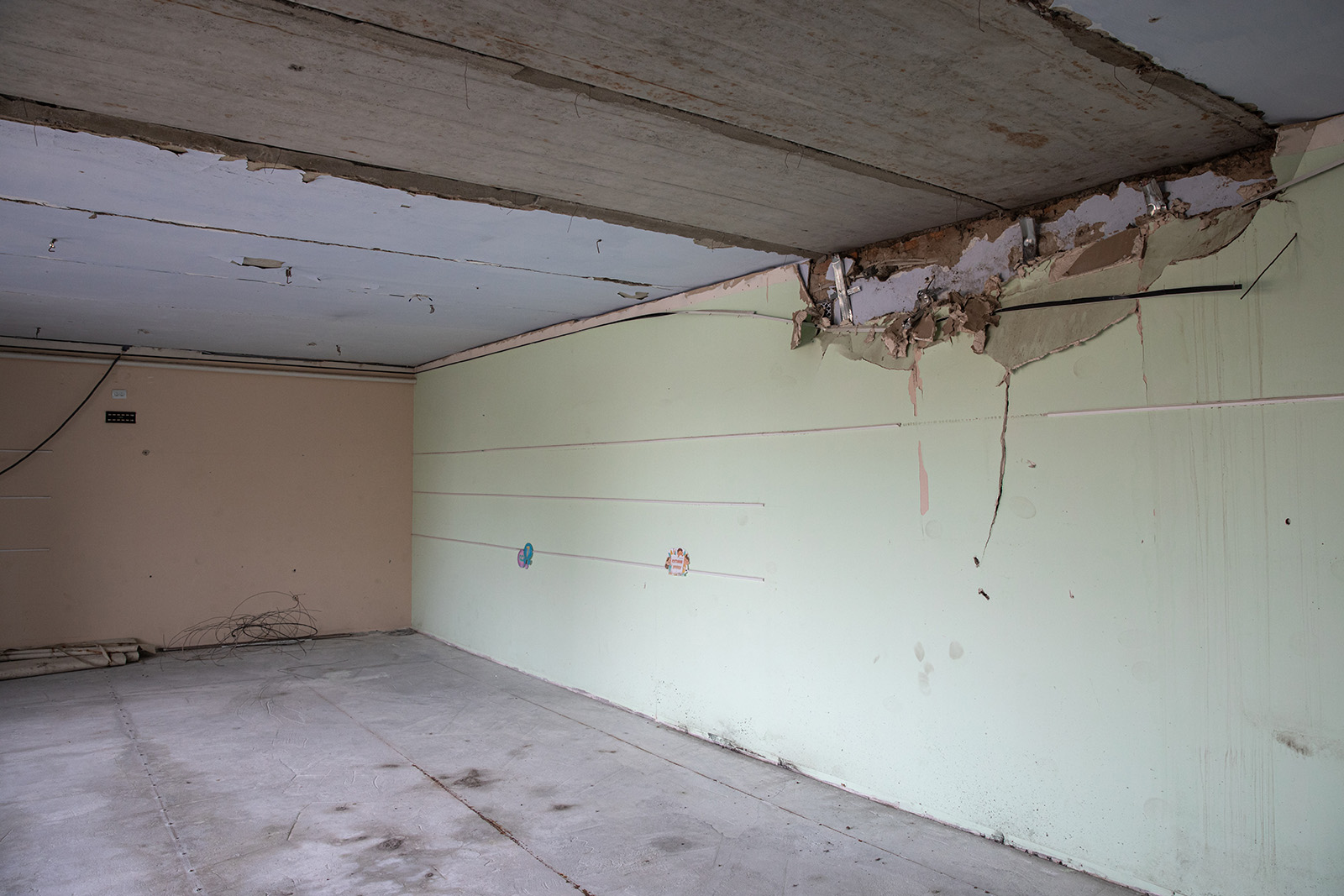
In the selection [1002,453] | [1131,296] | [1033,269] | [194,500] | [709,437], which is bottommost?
[194,500]

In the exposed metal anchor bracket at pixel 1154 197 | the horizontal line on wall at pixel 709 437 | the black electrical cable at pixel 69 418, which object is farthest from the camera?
the black electrical cable at pixel 69 418

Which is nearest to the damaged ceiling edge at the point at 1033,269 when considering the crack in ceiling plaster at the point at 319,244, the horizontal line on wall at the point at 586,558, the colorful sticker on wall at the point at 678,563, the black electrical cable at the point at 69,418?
the crack in ceiling plaster at the point at 319,244

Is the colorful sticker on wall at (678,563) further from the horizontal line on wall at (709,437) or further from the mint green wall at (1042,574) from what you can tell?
the horizontal line on wall at (709,437)

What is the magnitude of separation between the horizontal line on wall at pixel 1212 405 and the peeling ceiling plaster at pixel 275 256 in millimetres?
1624

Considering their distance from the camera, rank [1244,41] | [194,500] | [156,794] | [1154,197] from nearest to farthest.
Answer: [1244,41] → [1154,197] → [156,794] → [194,500]

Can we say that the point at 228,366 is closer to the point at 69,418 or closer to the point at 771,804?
the point at 69,418

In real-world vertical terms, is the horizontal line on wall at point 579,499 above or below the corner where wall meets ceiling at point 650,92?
below

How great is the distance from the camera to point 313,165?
107 inches

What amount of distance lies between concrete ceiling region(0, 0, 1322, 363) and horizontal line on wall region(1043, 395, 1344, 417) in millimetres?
789

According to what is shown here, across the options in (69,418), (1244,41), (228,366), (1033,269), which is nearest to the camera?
(1244,41)

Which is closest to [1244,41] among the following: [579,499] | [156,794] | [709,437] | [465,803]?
[709,437]

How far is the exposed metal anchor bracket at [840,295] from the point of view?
381 centimetres

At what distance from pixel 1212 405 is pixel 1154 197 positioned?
73 cm

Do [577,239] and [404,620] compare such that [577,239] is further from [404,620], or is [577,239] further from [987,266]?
[404,620]
